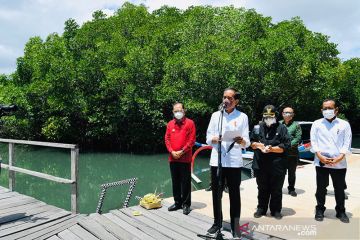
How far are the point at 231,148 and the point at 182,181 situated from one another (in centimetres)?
151

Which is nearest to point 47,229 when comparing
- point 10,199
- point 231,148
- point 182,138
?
point 10,199

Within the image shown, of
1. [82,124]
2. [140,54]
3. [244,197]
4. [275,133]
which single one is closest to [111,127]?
[82,124]

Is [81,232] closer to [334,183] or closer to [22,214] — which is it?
[22,214]

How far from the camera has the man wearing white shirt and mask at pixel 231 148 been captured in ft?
13.6

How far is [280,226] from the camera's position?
4777 mm

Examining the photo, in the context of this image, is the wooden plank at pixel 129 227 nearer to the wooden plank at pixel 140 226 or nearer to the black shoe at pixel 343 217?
the wooden plank at pixel 140 226

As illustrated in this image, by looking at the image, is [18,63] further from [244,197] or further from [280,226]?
[280,226]

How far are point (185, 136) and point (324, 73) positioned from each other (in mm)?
15190

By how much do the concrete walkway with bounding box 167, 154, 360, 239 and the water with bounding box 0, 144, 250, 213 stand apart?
2.42 meters

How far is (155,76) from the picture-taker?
20.1 meters

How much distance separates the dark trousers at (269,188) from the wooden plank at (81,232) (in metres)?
2.48

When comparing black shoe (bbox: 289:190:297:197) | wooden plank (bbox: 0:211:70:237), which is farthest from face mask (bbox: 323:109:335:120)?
wooden plank (bbox: 0:211:70:237)

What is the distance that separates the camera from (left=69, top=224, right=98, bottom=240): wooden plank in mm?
4492

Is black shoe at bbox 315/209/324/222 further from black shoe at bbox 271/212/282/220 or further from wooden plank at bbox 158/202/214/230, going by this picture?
wooden plank at bbox 158/202/214/230
